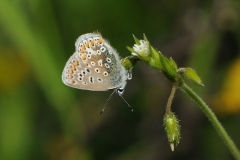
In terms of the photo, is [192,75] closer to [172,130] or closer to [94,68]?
[172,130]

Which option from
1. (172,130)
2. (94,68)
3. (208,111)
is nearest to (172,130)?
(172,130)

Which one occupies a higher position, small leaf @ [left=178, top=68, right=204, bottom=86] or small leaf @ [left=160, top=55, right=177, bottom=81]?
small leaf @ [left=160, top=55, right=177, bottom=81]

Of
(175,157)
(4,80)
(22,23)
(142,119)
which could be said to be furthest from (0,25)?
(175,157)

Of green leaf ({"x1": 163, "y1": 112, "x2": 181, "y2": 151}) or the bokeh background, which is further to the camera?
the bokeh background

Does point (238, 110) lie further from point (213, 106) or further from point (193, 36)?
point (193, 36)

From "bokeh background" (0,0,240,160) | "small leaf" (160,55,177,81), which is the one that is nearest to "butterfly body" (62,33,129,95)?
"small leaf" (160,55,177,81)

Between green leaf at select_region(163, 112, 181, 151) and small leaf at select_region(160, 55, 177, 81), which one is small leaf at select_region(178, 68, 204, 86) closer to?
small leaf at select_region(160, 55, 177, 81)

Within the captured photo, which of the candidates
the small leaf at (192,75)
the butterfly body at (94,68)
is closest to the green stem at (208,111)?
the small leaf at (192,75)
